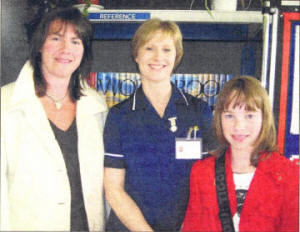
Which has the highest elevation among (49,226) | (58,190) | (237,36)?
(237,36)

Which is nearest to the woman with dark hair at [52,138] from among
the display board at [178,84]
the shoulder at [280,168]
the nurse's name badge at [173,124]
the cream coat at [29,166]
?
the cream coat at [29,166]

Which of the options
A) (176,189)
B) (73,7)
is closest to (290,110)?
(176,189)

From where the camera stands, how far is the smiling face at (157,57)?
4.17 ft

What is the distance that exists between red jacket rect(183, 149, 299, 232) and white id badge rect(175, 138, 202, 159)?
3.1 inches

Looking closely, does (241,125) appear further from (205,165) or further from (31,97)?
(31,97)

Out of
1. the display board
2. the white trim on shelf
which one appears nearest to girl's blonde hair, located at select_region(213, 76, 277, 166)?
the display board

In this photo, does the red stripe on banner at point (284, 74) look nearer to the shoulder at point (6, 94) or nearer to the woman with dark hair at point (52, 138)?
the woman with dark hair at point (52, 138)

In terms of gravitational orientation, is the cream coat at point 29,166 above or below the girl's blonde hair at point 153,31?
below

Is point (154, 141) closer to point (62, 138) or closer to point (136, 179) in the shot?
point (136, 179)

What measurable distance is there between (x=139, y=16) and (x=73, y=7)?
24cm

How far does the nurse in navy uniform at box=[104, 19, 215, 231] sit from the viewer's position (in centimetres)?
131

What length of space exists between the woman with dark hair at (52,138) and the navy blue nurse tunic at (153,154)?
8cm

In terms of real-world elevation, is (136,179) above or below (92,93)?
below

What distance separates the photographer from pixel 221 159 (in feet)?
4.35
